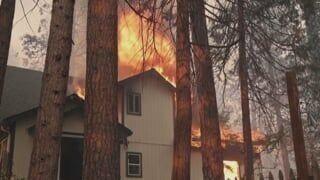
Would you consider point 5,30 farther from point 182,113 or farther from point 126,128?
point 126,128

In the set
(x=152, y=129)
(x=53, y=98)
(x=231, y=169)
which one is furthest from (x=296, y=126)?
(x=231, y=169)

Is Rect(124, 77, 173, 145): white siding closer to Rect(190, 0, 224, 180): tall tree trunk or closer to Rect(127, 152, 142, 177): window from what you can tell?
Rect(127, 152, 142, 177): window

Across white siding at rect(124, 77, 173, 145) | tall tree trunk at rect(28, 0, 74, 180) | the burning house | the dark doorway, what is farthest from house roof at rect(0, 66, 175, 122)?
tall tree trunk at rect(28, 0, 74, 180)

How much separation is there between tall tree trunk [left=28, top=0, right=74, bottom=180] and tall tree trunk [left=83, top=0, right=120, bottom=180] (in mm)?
838

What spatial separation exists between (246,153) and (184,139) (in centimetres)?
304

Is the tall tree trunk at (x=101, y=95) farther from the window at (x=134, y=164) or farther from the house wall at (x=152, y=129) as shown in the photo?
the window at (x=134, y=164)

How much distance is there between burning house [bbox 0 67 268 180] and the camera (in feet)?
55.3

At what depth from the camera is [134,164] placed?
20422 millimetres

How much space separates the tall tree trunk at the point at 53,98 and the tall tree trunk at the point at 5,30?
2712 mm

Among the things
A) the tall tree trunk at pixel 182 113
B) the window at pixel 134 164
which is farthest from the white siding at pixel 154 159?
the tall tree trunk at pixel 182 113

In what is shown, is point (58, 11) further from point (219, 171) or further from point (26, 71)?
point (26, 71)

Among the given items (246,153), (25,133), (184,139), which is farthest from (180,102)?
(25,133)

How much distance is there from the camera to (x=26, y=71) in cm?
2472

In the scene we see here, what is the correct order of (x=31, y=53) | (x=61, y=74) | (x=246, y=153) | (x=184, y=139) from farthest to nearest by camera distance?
(x=31, y=53) < (x=246, y=153) < (x=184, y=139) < (x=61, y=74)
